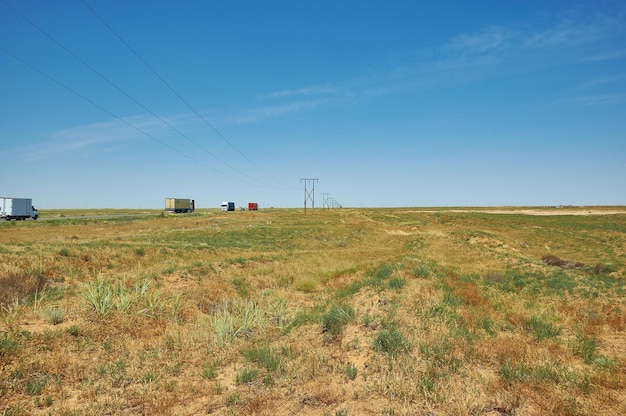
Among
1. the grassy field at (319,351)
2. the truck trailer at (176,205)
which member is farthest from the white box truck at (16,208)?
the grassy field at (319,351)

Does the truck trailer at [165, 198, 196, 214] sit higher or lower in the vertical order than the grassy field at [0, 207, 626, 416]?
higher

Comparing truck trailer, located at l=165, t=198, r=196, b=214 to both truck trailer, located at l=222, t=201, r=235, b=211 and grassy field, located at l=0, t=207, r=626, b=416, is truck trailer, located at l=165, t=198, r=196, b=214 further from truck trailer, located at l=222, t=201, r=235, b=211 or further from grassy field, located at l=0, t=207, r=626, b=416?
grassy field, located at l=0, t=207, r=626, b=416

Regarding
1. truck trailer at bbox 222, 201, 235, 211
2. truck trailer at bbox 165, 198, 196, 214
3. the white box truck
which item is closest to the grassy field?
the white box truck

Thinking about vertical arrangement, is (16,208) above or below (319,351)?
above

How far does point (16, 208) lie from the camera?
2616 inches

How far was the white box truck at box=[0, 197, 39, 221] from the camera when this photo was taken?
2566 inches

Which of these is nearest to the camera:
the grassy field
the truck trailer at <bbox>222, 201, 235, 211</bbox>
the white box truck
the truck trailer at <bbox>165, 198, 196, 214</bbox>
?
the grassy field

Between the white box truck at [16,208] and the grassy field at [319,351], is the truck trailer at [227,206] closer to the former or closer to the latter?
the white box truck at [16,208]

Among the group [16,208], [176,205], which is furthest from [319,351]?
[176,205]

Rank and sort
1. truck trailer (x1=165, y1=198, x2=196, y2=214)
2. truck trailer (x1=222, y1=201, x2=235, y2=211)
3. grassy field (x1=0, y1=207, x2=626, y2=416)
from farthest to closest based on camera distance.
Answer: truck trailer (x1=222, y1=201, x2=235, y2=211) → truck trailer (x1=165, y1=198, x2=196, y2=214) → grassy field (x1=0, y1=207, x2=626, y2=416)

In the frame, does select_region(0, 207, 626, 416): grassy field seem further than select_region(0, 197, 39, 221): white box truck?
No

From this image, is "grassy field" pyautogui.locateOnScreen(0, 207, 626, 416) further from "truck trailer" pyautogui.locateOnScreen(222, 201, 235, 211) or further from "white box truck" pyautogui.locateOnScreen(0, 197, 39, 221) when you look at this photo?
"truck trailer" pyautogui.locateOnScreen(222, 201, 235, 211)

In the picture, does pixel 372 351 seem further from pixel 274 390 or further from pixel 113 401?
pixel 113 401

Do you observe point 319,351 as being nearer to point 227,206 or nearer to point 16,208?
point 16,208
